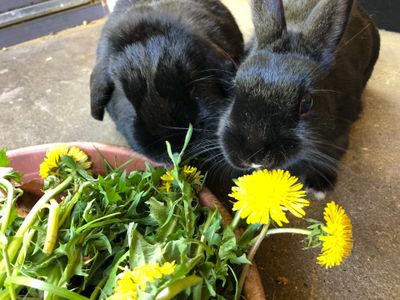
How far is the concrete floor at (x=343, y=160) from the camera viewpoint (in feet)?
3.52

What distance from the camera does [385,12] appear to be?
216 cm

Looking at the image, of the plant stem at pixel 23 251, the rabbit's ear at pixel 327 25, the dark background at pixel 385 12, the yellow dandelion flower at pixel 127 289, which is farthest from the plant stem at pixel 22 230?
the dark background at pixel 385 12

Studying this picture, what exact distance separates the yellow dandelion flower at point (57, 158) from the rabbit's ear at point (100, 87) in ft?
0.86

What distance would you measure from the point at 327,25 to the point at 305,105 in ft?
0.72

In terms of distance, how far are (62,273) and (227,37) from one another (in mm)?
956

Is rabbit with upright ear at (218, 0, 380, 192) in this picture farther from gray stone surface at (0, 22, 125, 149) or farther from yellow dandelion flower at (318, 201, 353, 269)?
gray stone surface at (0, 22, 125, 149)

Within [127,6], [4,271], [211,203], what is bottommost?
[211,203]

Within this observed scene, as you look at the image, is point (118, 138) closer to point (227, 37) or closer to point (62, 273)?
point (227, 37)

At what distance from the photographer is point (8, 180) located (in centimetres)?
94

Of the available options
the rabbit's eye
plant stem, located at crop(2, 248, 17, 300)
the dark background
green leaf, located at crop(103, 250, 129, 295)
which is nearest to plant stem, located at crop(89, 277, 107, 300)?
green leaf, located at crop(103, 250, 129, 295)

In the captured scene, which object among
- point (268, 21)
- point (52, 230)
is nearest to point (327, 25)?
point (268, 21)

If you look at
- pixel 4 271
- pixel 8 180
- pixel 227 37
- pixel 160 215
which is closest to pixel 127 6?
pixel 227 37

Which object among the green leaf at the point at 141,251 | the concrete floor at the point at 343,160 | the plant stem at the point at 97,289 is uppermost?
the green leaf at the point at 141,251

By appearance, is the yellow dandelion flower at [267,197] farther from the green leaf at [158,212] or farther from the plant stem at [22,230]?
the plant stem at [22,230]
